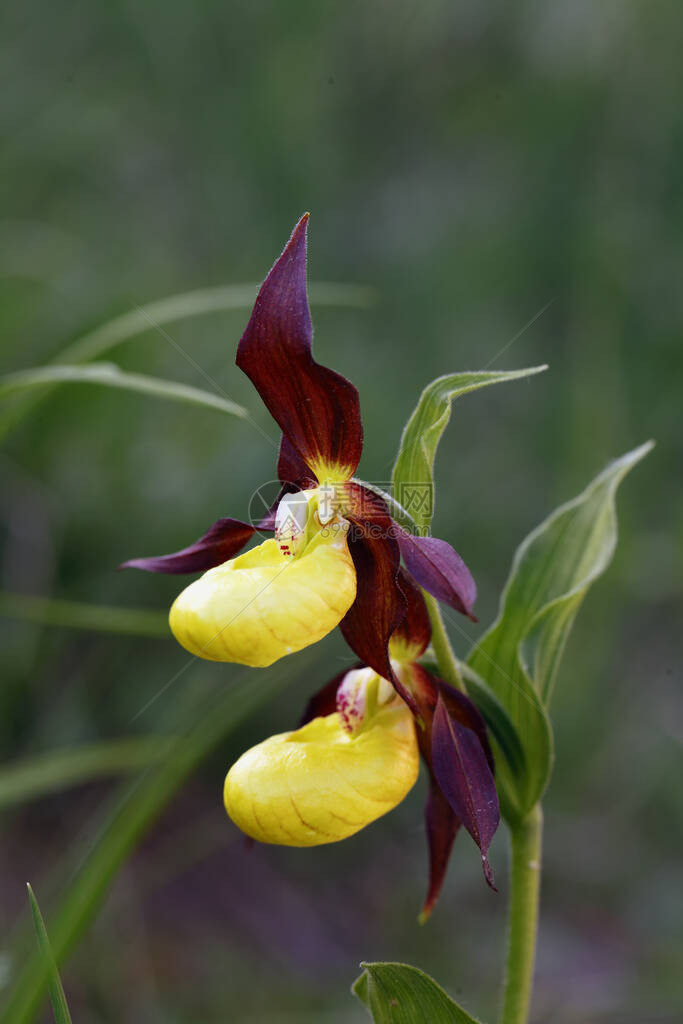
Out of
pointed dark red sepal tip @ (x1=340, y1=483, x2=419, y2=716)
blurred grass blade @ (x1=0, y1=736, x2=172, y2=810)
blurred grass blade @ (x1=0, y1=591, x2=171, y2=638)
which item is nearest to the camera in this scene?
pointed dark red sepal tip @ (x1=340, y1=483, x2=419, y2=716)

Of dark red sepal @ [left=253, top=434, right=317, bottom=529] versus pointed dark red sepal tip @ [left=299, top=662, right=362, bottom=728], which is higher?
dark red sepal @ [left=253, top=434, right=317, bottom=529]

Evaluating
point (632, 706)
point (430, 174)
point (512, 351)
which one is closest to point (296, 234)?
point (632, 706)

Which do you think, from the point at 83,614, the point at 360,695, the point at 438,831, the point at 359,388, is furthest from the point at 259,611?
the point at 359,388

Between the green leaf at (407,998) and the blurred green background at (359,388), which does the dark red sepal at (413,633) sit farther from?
the blurred green background at (359,388)

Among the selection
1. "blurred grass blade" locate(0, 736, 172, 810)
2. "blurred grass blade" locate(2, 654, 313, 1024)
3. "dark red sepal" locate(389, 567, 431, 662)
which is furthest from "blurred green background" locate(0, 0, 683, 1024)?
"dark red sepal" locate(389, 567, 431, 662)

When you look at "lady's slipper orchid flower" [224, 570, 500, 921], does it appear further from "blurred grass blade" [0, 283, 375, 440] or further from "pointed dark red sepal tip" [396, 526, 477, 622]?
"blurred grass blade" [0, 283, 375, 440]

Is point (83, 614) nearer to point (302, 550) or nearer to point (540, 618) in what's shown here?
point (302, 550)
